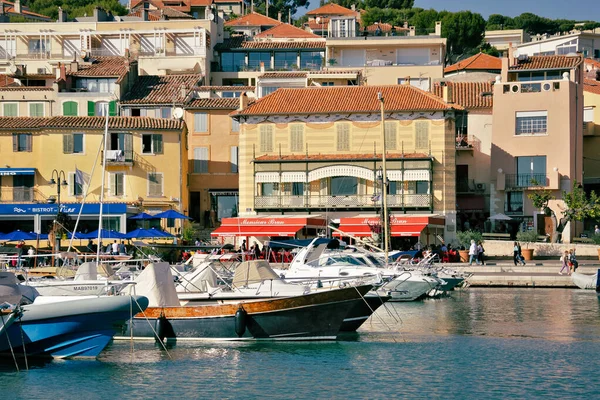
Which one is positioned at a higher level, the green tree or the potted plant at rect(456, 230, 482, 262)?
the green tree

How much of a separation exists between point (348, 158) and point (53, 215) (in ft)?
52.9

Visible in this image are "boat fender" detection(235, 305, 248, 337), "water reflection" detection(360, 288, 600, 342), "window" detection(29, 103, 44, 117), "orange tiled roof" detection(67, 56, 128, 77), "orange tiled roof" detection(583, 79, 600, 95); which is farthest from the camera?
A: "orange tiled roof" detection(67, 56, 128, 77)

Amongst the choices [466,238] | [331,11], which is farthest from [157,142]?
[331,11]

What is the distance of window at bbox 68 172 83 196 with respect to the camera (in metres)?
67.9

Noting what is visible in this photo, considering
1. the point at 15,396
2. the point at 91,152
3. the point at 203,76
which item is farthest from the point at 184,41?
the point at 15,396

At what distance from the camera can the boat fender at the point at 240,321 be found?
3319 centimetres

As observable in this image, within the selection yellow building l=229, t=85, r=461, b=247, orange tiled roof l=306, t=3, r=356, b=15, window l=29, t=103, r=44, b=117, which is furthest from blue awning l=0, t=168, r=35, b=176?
orange tiled roof l=306, t=3, r=356, b=15

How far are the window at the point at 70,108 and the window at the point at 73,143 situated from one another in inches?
322

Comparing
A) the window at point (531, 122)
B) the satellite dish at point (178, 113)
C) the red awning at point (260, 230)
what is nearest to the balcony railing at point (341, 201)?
the red awning at point (260, 230)

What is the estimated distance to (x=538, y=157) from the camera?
68562 millimetres

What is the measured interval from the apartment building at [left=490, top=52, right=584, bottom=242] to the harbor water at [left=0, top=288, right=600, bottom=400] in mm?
29353

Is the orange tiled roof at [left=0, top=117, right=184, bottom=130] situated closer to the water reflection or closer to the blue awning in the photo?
the blue awning

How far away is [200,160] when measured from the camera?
72.6 m

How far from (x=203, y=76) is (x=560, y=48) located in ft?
120
